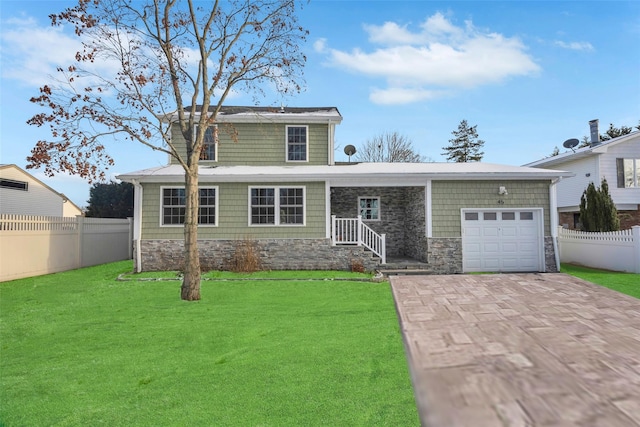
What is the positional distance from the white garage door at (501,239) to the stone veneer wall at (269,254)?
341 centimetres

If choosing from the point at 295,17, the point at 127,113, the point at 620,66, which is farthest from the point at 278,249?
the point at 620,66

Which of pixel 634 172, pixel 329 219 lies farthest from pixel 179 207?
pixel 634 172

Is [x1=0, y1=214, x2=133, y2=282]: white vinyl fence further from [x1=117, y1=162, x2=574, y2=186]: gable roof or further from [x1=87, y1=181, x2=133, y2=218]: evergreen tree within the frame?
[x1=87, y1=181, x2=133, y2=218]: evergreen tree

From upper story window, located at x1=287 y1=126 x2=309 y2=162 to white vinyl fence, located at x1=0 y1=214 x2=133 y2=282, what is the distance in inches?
314

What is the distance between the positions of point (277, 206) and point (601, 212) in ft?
37.8

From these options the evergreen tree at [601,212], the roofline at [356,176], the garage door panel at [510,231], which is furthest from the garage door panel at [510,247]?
the evergreen tree at [601,212]

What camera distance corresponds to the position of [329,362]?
→ 4.02 m

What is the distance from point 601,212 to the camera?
40.1 ft

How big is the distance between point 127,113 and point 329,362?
6894mm

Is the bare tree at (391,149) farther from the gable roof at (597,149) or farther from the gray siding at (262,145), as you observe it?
the gray siding at (262,145)

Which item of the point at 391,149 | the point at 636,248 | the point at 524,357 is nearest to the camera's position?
the point at 524,357

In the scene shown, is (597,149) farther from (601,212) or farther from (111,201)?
(111,201)

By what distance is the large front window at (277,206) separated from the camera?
11.5m

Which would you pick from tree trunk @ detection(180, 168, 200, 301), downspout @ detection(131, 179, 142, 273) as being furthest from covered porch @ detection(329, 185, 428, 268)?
downspout @ detection(131, 179, 142, 273)
